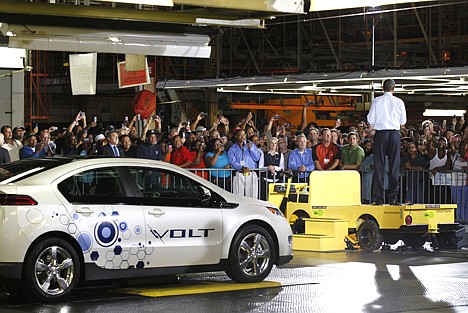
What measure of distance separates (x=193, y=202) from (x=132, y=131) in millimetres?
10492

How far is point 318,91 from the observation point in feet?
98.4

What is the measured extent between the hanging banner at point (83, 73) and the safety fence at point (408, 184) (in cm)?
275

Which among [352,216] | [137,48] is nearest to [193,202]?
[137,48]

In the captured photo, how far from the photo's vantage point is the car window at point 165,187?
12438mm

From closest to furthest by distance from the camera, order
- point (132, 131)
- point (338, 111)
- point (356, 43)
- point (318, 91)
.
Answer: point (132, 131)
point (318, 91)
point (338, 111)
point (356, 43)

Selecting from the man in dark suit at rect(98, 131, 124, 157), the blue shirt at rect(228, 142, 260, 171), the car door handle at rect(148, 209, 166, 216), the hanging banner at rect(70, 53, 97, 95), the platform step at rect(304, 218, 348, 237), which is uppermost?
the hanging banner at rect(70, 53, 97, 95)

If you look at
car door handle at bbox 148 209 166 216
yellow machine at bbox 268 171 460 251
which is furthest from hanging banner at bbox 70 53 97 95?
car door handle at bbox 148 209 166 216

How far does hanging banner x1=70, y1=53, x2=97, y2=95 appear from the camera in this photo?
695 inches

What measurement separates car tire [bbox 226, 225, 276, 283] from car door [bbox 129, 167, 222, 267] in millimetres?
273

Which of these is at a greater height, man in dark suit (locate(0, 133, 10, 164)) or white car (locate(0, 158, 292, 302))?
man in dark suit (locate(0, 133, 10, 164))

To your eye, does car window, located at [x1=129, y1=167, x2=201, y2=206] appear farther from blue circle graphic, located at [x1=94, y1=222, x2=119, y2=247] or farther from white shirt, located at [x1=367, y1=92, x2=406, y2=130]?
white shirt, located at [x1=367, y1=92, x2=406, y2=130]

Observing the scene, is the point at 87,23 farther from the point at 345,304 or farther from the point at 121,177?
the point at 345,304

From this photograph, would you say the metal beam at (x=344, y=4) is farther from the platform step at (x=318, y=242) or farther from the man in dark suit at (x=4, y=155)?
the man in dark suit at (x=4, y=155)

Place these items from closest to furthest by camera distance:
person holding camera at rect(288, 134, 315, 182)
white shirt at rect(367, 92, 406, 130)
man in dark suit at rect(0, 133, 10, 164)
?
white shirt at rect(367, 92, 406, 130) → man in dark suit at rect(0, 133, 10, 164) → person holding camera at rect(288, 134, 315, 182)
